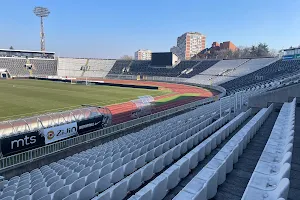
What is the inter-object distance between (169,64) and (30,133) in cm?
6254

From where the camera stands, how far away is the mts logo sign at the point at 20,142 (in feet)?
37.1

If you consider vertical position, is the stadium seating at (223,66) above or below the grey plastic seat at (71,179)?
above

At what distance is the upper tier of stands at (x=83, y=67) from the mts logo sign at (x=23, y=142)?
71615 millimetres

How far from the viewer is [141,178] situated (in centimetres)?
568

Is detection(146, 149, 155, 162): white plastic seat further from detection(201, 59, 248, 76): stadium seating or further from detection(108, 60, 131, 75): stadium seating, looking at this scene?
detection(108, 60, 131, 75): stadium seating

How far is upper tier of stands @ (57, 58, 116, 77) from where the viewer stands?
8399cm

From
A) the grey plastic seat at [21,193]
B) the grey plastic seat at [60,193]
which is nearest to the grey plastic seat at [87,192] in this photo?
the grey plastic seat at [60,193]

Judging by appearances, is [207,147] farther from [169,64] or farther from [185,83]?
[169,64]

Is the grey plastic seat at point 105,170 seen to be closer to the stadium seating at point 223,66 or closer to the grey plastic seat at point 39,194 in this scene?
the grey plastic seat at point 39,194

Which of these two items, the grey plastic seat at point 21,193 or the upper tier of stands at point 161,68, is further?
the upper tier of stands at point 161,68

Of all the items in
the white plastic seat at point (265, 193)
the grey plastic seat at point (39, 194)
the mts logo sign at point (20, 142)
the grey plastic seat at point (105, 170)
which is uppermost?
the white plastic seat at point (265, 193)

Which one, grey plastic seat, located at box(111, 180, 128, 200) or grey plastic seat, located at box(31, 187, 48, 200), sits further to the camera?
grey plastic seat, located at box(31, 187, 48, 200)

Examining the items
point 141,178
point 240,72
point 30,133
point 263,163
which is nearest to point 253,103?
point 263,163

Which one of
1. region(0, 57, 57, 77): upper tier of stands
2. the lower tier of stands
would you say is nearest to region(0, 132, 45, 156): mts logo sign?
the lower tier of stands
